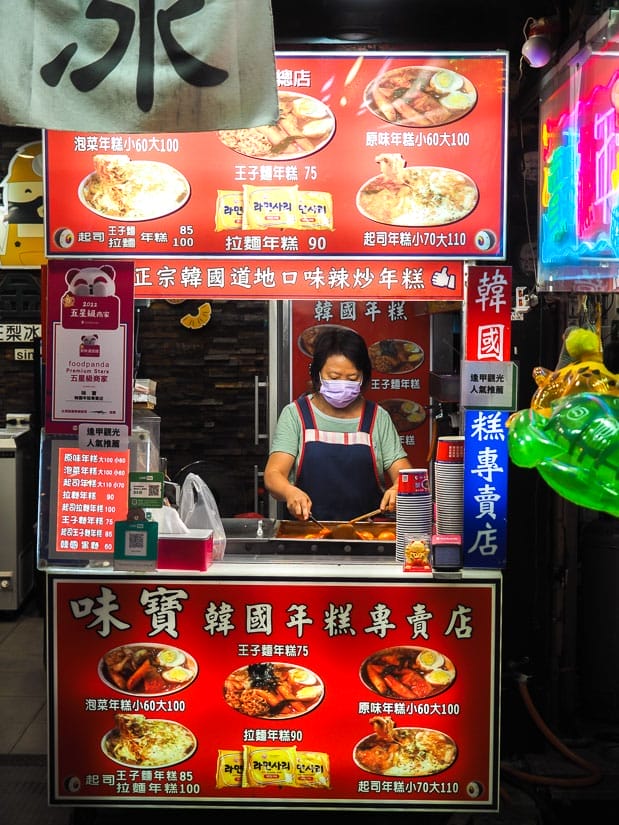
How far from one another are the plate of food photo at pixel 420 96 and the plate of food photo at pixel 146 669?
278 centimetres

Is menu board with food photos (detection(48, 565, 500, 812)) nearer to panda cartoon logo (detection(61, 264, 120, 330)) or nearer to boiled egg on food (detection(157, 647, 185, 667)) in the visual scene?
boiled egg on food (detection(157, 647, 185, 667))

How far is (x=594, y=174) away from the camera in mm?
3783

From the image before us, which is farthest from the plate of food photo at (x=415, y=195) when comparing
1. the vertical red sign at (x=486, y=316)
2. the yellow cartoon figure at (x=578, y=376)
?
the yellow cartoon figure at (x=578, y=376)

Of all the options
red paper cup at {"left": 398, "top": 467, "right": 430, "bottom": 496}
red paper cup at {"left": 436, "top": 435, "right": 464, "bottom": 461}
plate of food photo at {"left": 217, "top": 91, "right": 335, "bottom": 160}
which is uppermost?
plate of food photo at {"left": 217, "top": 91, "right": 335, "bottom": 160}

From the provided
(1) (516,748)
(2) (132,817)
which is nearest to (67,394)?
(2) (132,817)

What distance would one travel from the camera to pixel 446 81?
4344 mm

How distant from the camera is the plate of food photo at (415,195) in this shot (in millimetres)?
4402

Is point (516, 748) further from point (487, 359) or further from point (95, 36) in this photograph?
point (95, 36)

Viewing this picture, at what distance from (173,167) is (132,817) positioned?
336 centimetres

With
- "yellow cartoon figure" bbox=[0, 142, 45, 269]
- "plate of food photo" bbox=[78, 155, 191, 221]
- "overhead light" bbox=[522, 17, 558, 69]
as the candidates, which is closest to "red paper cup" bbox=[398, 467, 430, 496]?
"plate of food photo" bbox=[78, 155, 191, 221]

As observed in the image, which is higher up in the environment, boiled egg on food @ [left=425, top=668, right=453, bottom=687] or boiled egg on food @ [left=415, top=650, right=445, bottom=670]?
boiled egg on food @ [left=415, top=650, right=445, bottom=670]

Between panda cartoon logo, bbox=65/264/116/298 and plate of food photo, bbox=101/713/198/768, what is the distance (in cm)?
203

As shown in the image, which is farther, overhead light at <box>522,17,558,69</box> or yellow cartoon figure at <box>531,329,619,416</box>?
overhead light at <box>522,17,558,69</box>

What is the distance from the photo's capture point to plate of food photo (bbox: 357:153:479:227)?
440cm
